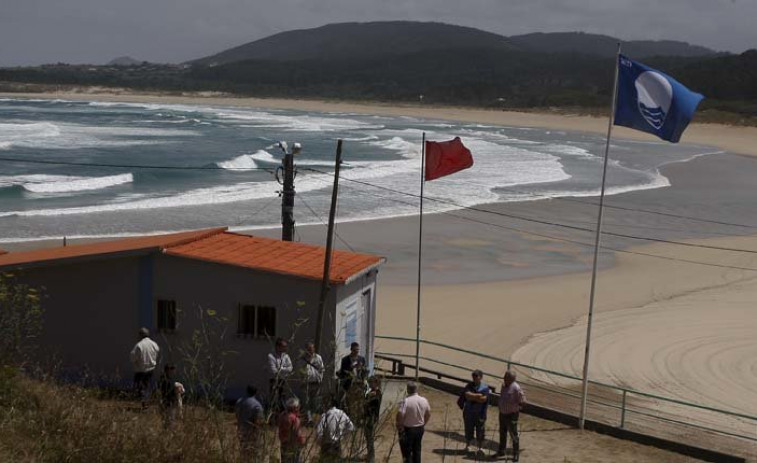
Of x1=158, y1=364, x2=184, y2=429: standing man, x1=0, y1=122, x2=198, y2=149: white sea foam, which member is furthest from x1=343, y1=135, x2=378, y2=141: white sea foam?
x1=158, y1=364, x2=184, y2=429: standing man

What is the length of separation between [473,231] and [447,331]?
41.0 feet

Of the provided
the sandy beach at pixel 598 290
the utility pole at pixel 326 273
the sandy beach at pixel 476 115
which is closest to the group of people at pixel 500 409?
the utility pole at pixel 326 273

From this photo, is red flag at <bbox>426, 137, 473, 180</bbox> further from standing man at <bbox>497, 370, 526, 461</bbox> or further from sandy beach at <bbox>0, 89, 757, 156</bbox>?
sandy beach at <bbox>0, 89, 757, 156</bbox>

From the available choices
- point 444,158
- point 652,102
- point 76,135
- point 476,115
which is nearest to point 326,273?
point 444,158

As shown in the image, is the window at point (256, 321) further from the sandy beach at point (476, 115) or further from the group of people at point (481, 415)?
the sandy beach at point (476, 115)

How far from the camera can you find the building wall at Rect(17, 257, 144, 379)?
1281 centimetres

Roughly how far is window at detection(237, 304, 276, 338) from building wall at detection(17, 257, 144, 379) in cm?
143

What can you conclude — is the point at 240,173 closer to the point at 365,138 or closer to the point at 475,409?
the point at 365,138

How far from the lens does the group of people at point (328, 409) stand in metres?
7.43

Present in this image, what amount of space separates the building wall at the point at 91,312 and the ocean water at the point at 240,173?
9806 mm

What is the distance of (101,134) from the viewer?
71250 millimetres

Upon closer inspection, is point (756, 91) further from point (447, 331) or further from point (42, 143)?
point (447, 331)

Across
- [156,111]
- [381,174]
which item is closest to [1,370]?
[381,174]

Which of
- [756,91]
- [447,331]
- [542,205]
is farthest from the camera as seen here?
[756,91]
